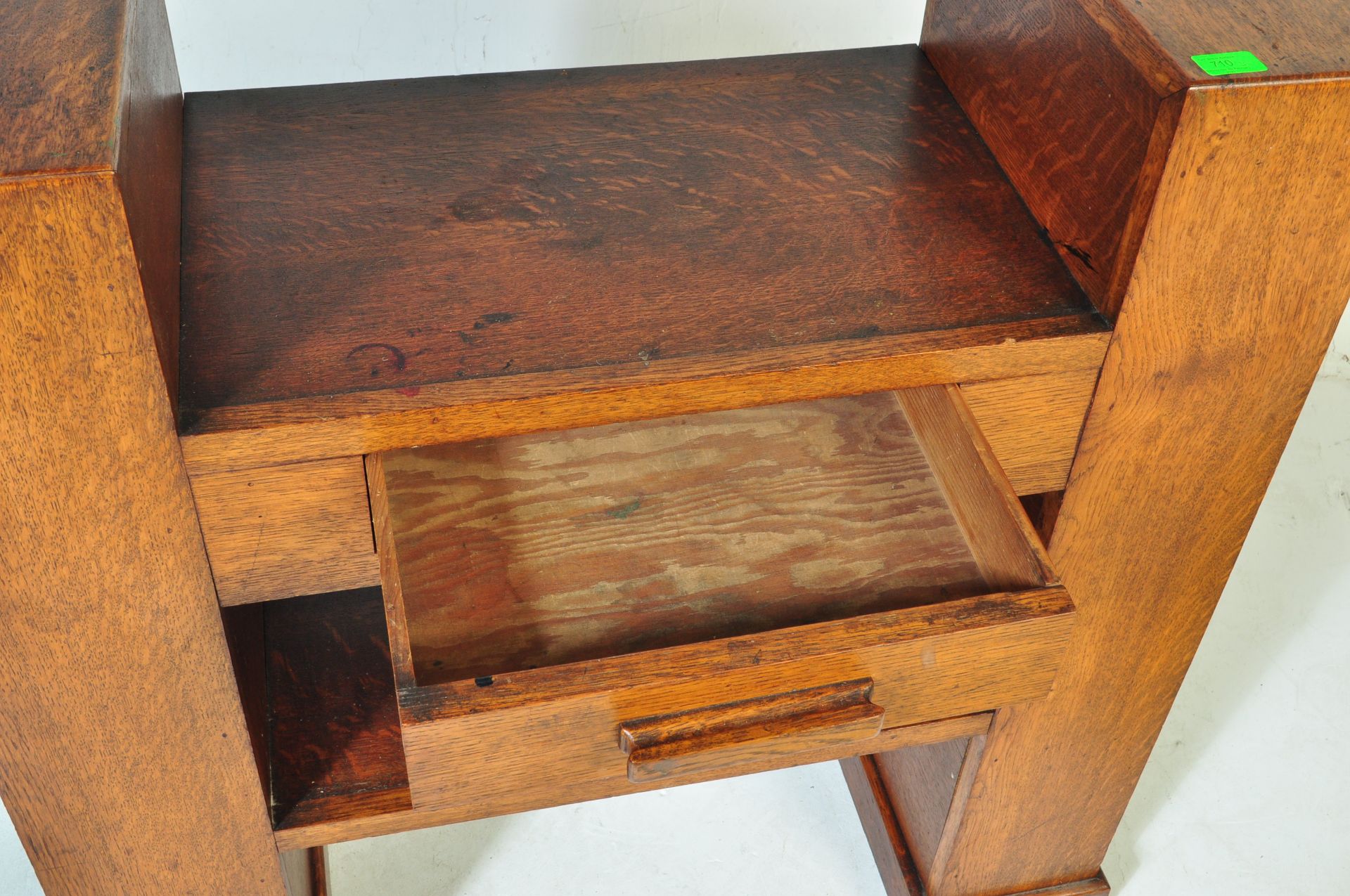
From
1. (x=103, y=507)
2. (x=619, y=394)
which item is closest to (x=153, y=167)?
(x=103, y=507)

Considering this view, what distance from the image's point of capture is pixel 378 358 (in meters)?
0.83

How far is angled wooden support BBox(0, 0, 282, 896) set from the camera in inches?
26.4

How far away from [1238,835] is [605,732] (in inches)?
37.4

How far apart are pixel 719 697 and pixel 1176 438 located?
0.41m

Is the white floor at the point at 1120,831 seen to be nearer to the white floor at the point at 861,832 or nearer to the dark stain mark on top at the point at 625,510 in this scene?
the white floor at the point at 861,832


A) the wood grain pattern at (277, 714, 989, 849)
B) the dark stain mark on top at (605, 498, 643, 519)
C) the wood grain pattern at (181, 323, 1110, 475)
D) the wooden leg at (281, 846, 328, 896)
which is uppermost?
the wood grain pattern at (181, 323, 1110, 475)

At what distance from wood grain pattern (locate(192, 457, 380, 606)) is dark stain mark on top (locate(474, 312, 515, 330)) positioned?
0.12m

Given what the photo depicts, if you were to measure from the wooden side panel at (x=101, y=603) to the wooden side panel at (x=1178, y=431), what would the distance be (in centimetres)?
62

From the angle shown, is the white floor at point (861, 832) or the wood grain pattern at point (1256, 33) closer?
the wood grain pattern at point (1256, 33)

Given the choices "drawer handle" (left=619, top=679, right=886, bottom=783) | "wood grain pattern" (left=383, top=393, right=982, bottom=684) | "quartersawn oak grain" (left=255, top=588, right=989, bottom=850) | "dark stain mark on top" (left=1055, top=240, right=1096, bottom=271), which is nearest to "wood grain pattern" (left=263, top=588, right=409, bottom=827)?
"quartersawn oak grain" (left=255, top=588, right=989, bottom=850)

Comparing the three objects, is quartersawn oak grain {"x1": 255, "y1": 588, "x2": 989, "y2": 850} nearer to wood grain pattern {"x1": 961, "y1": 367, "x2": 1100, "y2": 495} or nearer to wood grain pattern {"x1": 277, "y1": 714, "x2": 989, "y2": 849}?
wood grain pattern {"x1": 277, "y1": 714, "x2": 989, "y2": 849}

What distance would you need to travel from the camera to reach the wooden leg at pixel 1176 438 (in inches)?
31.6

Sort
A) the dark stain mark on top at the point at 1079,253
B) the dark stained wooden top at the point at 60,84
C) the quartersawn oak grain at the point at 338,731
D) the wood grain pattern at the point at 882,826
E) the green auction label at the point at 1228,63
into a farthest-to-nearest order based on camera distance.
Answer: the wood grain pattern at the point at 882,826, the quartersawn oak grain at the point at 338,731, the dark stain mark on top at the point at 1079,253, the green auction label at the point at 1228,63, the dark stained wooden top at the point at 60,84

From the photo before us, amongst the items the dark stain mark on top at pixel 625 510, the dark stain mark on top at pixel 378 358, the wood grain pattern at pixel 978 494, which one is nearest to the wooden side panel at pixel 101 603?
the dark stain mark on top at pixel 378 358
